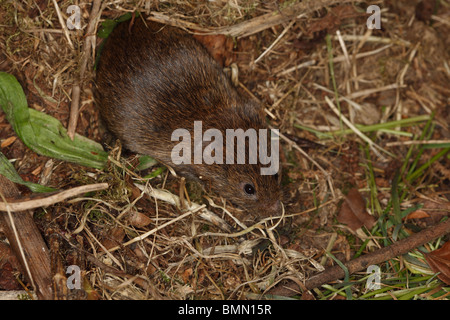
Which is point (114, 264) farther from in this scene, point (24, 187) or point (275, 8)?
point (275, 8)

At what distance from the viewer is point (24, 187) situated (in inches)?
176

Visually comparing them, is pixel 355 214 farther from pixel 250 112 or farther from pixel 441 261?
pixel 250 112

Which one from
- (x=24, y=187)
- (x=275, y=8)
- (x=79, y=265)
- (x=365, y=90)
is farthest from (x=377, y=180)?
(x=24, y=187)

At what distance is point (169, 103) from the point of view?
14.9 feet

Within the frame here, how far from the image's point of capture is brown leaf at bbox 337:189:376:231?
494 centimetres

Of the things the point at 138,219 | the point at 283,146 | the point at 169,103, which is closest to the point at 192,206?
the point at 138,219

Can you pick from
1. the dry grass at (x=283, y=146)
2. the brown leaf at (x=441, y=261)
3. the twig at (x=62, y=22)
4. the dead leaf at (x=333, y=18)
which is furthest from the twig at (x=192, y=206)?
the dead leaf at (x=333, y=18)

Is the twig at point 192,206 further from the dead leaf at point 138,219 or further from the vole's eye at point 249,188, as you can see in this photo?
the vole's eye at point 249,188

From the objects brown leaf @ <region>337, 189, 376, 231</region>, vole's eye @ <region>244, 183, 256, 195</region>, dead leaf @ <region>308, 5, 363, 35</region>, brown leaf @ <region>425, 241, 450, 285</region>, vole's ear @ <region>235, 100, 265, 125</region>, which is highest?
dead leaf @ <region>308, 5, 363, 35</region>

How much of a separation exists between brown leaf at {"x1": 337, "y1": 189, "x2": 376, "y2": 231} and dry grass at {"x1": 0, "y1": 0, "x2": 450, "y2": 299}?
85 millimetres

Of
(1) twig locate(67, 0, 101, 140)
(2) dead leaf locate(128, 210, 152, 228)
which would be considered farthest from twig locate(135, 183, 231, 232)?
(1) twig locate(67, 0, 101, 140)

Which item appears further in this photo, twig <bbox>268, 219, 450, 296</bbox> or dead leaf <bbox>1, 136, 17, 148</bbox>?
dead leaf <bbox>1, 136, 17, 148</bbox>

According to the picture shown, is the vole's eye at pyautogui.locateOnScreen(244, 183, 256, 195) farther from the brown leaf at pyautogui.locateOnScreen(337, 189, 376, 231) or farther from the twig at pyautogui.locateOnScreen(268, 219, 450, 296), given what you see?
the brown leaf at pyautogui.locateOnScreen(337, 189, 376, 231)
